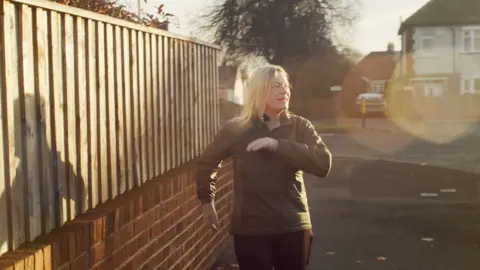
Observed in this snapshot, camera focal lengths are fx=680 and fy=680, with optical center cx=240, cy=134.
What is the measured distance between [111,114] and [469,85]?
4206 centimetres

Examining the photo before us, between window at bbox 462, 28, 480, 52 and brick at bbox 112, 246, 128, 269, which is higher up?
window at bbox 462, 28, 480, 52

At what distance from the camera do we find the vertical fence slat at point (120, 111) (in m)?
4.25

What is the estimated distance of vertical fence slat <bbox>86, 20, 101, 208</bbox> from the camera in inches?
150

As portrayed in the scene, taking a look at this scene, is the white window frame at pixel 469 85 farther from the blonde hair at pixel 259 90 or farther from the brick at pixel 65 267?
the brick at pixel 65 267

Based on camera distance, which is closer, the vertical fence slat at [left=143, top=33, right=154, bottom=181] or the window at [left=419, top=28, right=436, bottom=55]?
the vertical fence slat at [left=143, top=33, right=154, bottom=181]

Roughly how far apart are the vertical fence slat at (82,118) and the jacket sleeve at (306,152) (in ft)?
3.53

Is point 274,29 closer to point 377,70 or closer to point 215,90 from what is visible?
point 377,70

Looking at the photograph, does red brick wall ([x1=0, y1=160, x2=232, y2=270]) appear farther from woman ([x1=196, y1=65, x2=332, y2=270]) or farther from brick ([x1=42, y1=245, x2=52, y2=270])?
woman ([x1=196, y1=65, x2=332, y2=270])

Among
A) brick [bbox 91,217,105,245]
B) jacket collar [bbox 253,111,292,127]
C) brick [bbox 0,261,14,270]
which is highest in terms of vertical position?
jacket collar [bbox 253,111,292,127]

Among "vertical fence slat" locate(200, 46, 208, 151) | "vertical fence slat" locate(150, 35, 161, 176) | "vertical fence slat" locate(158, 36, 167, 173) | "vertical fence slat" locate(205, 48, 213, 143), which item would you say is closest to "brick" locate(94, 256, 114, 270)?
"vertical fence slat" locate(150, 35, 161, 176)

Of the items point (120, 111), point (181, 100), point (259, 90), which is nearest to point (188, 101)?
point (181, 100)

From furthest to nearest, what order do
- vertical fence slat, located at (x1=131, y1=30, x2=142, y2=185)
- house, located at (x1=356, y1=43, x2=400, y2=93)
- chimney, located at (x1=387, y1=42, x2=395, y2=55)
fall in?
chimney, located at (x1=387, y1=42, x2=395, y2=55), house, located at (x1=356, y1=43, x2=400, y2=93), vertical fence slat, located at (x1=131, y1=30, x2=142, y2=185)

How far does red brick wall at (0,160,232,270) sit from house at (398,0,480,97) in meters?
39.0

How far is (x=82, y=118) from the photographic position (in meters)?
3.68
